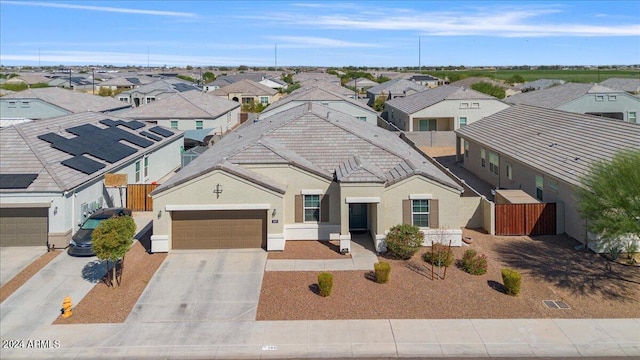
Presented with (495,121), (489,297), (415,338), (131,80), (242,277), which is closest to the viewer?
(415,338)

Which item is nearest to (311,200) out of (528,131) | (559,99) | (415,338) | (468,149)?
(415,338)

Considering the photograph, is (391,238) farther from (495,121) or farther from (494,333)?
(495,121)

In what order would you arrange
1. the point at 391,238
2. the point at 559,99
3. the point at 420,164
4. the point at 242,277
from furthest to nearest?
the point at 559,99 → the point at 420,164 → the point at 391,238 → the point at 242,277

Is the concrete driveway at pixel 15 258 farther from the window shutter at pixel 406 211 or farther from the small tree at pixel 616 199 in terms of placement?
the small tree at pixel 616 199

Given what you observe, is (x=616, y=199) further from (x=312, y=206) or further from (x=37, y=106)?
(x=37, y=106)

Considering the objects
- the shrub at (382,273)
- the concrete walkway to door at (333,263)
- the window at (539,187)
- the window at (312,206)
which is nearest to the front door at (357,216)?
the window at (312,206)

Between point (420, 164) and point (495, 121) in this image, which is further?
point (495, 121)
